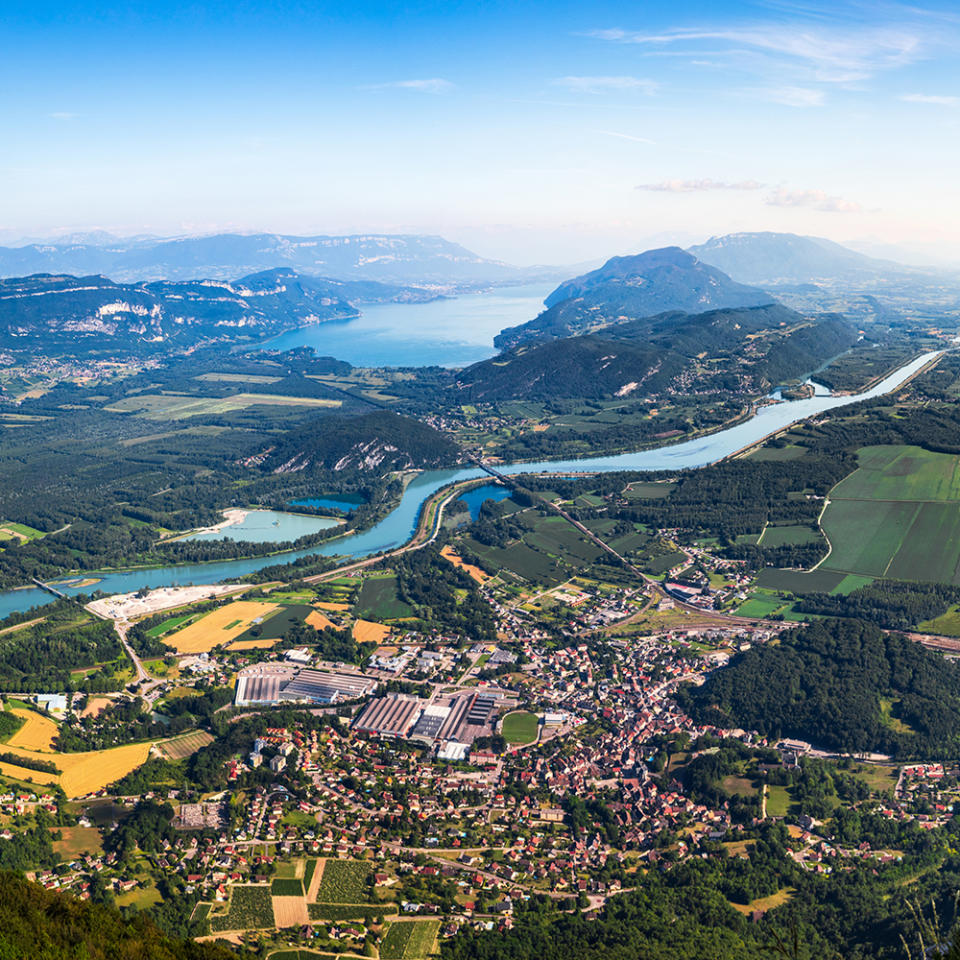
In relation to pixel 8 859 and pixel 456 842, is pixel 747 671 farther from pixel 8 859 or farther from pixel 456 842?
pixel 8 859

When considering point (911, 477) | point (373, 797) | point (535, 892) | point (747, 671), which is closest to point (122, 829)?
point (373, 797)

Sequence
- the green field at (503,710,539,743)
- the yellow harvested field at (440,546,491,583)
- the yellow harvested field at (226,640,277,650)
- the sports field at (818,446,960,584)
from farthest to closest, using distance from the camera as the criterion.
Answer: the yellow harvested field at (440,546,491,583) → the sports field at (818,446,960,584) → the yellow harvested field at (226,640,277,650) → the green field at (503,710,539,743)

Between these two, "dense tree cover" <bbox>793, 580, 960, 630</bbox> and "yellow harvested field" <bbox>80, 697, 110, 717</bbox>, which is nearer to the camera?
"yellow harvested field" <bbox>80, 697, 110, 717</bbox>

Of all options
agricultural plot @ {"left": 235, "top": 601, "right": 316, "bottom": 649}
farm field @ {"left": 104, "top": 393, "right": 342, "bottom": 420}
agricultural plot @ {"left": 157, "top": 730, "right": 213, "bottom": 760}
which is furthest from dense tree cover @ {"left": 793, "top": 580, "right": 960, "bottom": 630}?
farm field @ {"left": 104, "top": 393, "right": 342, "bottom": 420}

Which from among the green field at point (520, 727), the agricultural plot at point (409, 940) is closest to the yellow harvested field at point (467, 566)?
the green field at point (520, 727)

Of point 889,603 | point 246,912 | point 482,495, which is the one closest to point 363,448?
point 482,495

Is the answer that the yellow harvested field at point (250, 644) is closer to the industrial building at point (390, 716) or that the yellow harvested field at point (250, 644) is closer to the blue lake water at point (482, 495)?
the industrial building at point (390, 716)

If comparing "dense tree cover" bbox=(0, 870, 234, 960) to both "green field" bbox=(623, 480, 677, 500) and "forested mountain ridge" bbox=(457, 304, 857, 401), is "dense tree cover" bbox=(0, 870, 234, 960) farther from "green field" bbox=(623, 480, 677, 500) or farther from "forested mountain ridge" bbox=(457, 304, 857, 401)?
"forested mountain ridge" bbox=(457, 304, 857, 401)
